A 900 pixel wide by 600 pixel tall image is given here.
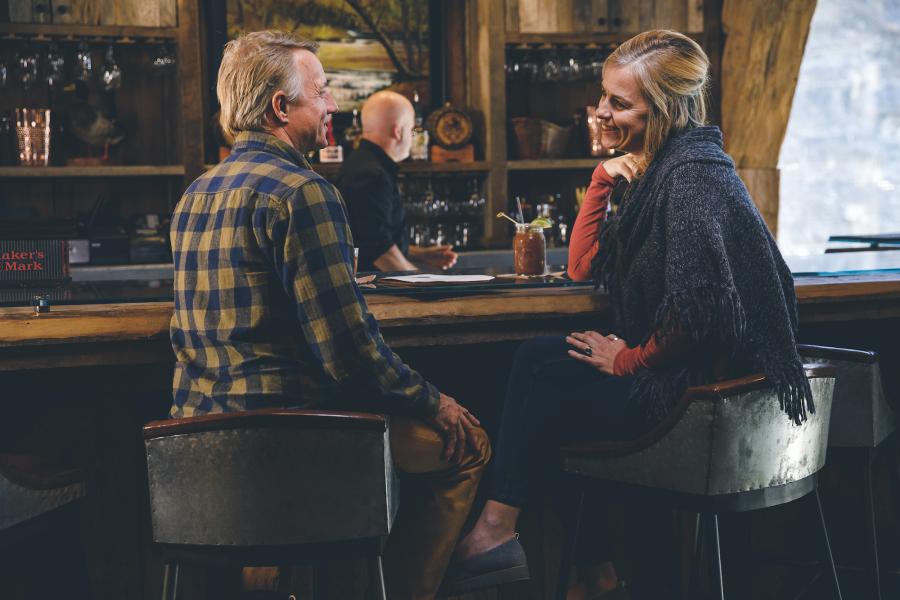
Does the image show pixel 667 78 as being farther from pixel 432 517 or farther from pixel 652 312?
pixel 432 517

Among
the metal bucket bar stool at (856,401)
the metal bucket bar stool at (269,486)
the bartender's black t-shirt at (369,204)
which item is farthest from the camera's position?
the bartender's black t-shirt at (369,204)

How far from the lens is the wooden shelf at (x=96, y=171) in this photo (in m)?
4.07

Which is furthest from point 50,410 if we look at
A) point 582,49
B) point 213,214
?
point 582,49

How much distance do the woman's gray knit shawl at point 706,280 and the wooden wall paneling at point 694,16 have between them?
3057 mm

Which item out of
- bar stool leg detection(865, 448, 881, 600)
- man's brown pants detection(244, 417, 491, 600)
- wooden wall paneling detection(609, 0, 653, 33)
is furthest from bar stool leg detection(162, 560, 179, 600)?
wooden wall paneling detection(609, 0, 653, 33)

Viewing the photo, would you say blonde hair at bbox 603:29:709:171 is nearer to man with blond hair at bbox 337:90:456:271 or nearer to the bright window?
man with blond hair at bbox 337:90:456:271

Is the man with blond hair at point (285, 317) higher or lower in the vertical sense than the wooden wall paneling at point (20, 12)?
lower

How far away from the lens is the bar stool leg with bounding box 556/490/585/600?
6.01ft

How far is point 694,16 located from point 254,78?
339 centimetres

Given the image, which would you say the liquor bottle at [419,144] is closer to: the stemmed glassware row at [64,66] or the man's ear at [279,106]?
the stemmed glassware row at [64,66]

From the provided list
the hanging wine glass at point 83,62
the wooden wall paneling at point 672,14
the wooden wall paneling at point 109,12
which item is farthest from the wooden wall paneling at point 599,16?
the hanging wine glass at point 83,62

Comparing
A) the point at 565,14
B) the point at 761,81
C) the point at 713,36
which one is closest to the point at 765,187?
the point at 761,81

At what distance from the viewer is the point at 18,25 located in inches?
157

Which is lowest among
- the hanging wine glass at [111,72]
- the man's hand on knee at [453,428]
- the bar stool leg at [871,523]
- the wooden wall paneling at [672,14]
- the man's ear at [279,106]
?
the bar stool leg at [871,523]
